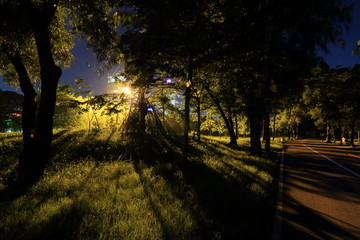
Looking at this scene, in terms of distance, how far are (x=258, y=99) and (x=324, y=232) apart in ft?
29.7

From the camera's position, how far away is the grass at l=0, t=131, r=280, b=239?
304 cm

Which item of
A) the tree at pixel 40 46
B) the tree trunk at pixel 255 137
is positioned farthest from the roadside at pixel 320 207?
the tree at pixel 40 46

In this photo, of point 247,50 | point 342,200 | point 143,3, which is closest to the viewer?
point 143,3

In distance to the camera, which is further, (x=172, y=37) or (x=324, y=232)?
(x=172, y=37)

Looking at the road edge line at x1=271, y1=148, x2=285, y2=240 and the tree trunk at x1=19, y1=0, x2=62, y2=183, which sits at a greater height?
the tree trunk at x1=19, y1=0, x2=62, y2=183

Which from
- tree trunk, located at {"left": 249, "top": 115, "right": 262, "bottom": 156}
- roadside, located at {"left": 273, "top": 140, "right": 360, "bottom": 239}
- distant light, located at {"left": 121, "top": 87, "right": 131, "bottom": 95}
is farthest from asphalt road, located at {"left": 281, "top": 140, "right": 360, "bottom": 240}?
distant light, located at {"left": 121, "top": 87, "right": 131, "bottom": 95}

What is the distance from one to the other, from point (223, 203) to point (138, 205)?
6.69ft

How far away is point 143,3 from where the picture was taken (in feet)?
13.4

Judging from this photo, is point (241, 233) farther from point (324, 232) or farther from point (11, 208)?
point (11, 208)

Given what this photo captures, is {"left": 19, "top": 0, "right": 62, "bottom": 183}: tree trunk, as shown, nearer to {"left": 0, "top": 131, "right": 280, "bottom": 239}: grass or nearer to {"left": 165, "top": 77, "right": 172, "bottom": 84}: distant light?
{"left": 0, "top": 131, "right": 280, "bottom": 239}: grass

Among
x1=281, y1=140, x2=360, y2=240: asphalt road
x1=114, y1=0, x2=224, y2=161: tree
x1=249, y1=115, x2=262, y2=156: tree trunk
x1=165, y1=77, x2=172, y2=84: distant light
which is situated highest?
x1=114, y1=0, x2=224, y2=161: tree

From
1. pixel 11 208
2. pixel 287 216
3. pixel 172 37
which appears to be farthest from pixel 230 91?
pixel 11 208

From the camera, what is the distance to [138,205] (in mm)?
3912

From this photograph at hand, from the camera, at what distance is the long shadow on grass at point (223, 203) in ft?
11.5
